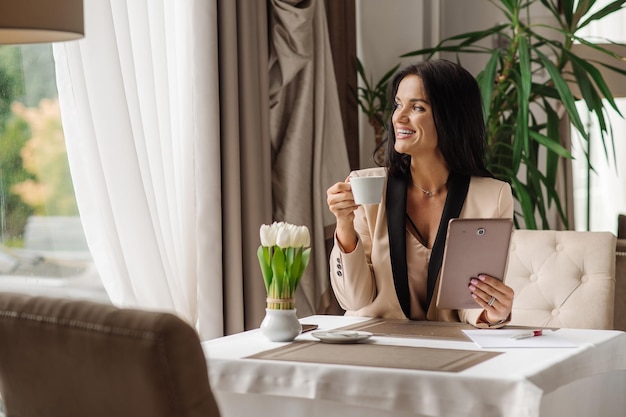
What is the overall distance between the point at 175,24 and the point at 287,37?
51 cm

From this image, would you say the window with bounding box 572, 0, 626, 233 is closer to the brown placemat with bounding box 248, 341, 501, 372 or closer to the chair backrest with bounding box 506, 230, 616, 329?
the chair backrest with bounding box 506, 230, 616, 329

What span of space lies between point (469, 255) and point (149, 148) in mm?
1340

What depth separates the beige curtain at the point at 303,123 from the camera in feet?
11.5

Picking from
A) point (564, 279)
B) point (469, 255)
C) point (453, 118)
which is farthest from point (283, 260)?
point (564, 279)

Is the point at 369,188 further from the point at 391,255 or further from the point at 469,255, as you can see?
the point at 391,255

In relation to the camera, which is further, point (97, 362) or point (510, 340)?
point (510, 340)

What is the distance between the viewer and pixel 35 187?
2668 millimetres

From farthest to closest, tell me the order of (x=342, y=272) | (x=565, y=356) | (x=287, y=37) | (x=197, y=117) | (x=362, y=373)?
(x=287, y=37) < (x=197, y=117) < (x=342, y=272) < (x=565, y=356) < (x=362, y=373)

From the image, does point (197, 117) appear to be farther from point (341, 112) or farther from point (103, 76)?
point (341, 112)

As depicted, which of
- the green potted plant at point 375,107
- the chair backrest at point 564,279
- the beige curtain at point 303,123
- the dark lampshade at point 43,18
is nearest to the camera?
the dark lampshade at point 43,18

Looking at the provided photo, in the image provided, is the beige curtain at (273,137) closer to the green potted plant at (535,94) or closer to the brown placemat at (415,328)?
the green potted plant at (535,94)

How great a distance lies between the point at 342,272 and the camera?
230cm

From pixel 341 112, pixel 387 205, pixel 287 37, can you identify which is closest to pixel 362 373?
pixel 387 205

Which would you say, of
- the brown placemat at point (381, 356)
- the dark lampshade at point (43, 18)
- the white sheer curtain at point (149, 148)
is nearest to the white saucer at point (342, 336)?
the brown placemat at point (381, 356)
